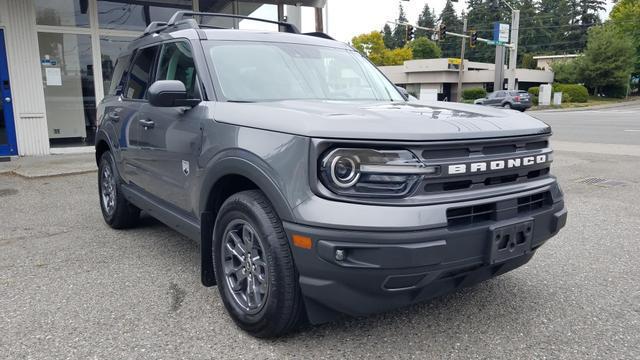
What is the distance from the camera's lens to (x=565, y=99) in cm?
4759

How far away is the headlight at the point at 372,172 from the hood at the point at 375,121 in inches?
3.4

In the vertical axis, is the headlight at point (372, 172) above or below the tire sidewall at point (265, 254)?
above

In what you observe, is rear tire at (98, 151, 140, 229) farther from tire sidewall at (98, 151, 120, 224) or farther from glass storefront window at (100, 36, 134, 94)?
glass storefront window at (100, 36, 134, 94)

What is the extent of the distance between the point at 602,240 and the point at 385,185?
3.40m

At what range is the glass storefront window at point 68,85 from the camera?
423 inches

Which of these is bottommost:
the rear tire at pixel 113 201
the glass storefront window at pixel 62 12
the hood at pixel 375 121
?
the rear tire at pixel 113 201

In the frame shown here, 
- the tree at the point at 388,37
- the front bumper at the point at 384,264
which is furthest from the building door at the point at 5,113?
the tree at the point at 388,37

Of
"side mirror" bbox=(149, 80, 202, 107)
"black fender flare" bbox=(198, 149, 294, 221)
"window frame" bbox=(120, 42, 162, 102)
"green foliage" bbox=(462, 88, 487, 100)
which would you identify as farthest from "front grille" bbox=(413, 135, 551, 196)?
"green foliage" bbox=(462, 88, 487, 100)

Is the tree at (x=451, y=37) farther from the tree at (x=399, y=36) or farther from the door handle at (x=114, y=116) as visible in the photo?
the door handle at (x=114, y=116)

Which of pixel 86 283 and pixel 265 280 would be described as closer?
pixel 265 280

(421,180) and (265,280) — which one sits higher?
(421,180)

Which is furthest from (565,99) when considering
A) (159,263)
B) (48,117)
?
(159,263)

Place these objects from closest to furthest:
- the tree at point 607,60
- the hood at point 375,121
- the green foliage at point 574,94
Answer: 1. the hood at point 375,121
2. the green foliage at point 574,94
3. the tree at point 607,60

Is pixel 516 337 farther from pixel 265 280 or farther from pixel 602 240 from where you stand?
pixel 602 240
